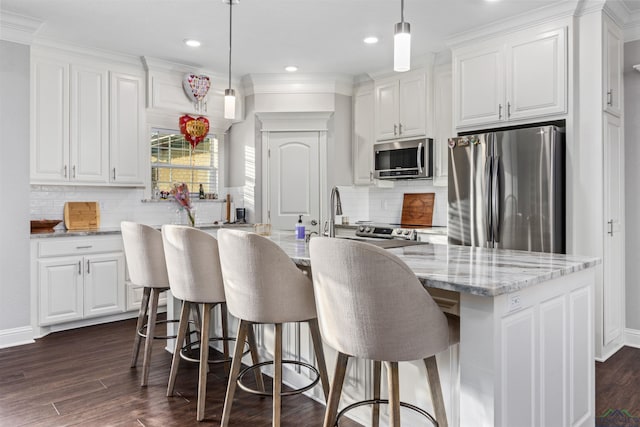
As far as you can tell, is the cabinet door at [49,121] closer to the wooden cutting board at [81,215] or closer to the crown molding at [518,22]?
the wooden cutting board at [81,215]

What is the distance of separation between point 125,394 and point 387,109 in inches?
145

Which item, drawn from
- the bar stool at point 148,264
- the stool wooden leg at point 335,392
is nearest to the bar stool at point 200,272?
the bar stool at point 148,264

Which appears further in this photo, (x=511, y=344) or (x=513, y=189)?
(x=513, y=189)

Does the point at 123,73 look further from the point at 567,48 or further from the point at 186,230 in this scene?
the point at 567,48

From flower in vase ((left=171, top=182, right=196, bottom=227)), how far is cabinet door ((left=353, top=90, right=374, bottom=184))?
1.92 m

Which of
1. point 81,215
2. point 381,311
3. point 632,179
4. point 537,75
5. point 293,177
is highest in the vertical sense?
point 537,75

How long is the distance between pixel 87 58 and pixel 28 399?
10.2 ft

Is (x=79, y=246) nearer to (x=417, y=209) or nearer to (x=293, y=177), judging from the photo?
(x=293, y=177)

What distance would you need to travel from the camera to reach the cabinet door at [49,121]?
3994 mm

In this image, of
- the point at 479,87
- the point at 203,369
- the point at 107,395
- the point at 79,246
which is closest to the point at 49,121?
the point at 79,246

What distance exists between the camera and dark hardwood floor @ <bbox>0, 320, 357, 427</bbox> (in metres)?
2.39

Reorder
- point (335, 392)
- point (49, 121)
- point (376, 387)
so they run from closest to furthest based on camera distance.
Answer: point (335, 392), point (376, 387), point (49, 121)

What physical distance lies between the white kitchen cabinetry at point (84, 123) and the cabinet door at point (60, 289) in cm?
77

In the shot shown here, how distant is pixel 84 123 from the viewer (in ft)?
14.1
